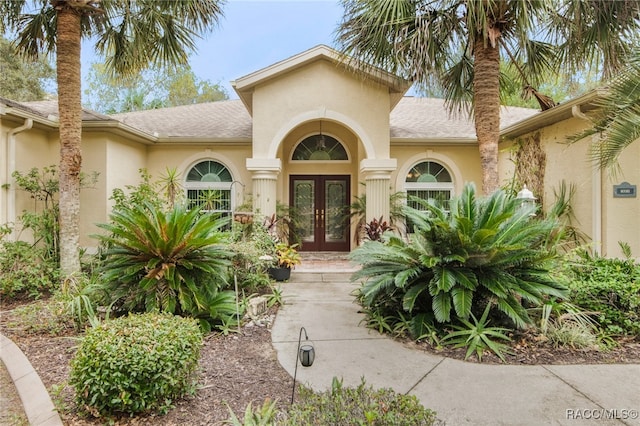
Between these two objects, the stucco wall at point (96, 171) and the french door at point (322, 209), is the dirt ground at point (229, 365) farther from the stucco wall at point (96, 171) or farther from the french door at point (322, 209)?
the french door at point (322, 209)

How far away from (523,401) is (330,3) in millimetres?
8316

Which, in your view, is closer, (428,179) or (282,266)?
(282,266)

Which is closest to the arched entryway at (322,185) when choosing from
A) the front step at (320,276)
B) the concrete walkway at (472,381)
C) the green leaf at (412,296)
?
the front step at (320,276)

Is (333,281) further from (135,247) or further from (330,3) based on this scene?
(330,3)

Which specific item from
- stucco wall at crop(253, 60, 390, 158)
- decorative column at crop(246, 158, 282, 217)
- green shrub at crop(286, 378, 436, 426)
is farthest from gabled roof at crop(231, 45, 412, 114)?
green shrub at crop(286, 378, 436, 426)

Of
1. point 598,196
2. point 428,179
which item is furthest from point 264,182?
point 598,196

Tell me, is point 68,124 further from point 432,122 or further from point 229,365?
point 432,122

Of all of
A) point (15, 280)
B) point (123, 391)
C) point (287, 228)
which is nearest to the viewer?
point (123, 391)

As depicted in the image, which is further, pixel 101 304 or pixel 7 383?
pixel 101 304

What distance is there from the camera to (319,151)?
1137 centimetres

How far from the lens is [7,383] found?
3.62 meters

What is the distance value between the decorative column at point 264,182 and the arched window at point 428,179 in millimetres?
4563

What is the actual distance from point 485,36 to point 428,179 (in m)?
5.27

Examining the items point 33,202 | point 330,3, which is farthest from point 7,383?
point 330,3
